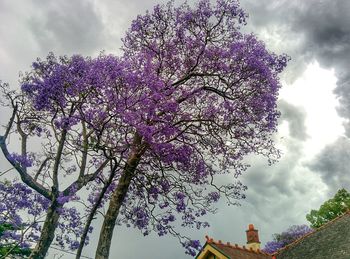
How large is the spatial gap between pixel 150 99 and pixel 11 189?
10944 millimetres

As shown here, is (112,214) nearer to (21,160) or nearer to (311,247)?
(21,160)

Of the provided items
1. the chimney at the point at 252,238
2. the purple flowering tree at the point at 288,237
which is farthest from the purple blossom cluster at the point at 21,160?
the purple flowering tree at the point at 288,237

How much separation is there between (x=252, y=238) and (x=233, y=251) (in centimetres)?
575

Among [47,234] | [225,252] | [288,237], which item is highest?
[288,237]

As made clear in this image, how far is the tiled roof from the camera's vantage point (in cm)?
2148

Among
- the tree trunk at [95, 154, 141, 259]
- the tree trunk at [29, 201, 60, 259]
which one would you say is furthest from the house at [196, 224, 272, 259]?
the tree trunk at [29, 201, 60, 259]

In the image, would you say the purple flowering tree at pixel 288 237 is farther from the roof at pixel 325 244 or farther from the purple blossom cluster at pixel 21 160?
the purple blossom cluster at pixel 21 160

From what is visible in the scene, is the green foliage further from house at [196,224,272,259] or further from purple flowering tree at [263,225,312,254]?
house at [196,224,272,259]

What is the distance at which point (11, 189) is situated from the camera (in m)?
21.1

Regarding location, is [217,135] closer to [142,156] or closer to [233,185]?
[233,185]

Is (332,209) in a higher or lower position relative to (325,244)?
higher

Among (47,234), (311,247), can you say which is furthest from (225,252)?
(47,234)

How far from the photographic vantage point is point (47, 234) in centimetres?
1529

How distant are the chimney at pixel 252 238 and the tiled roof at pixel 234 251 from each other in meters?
3.52
